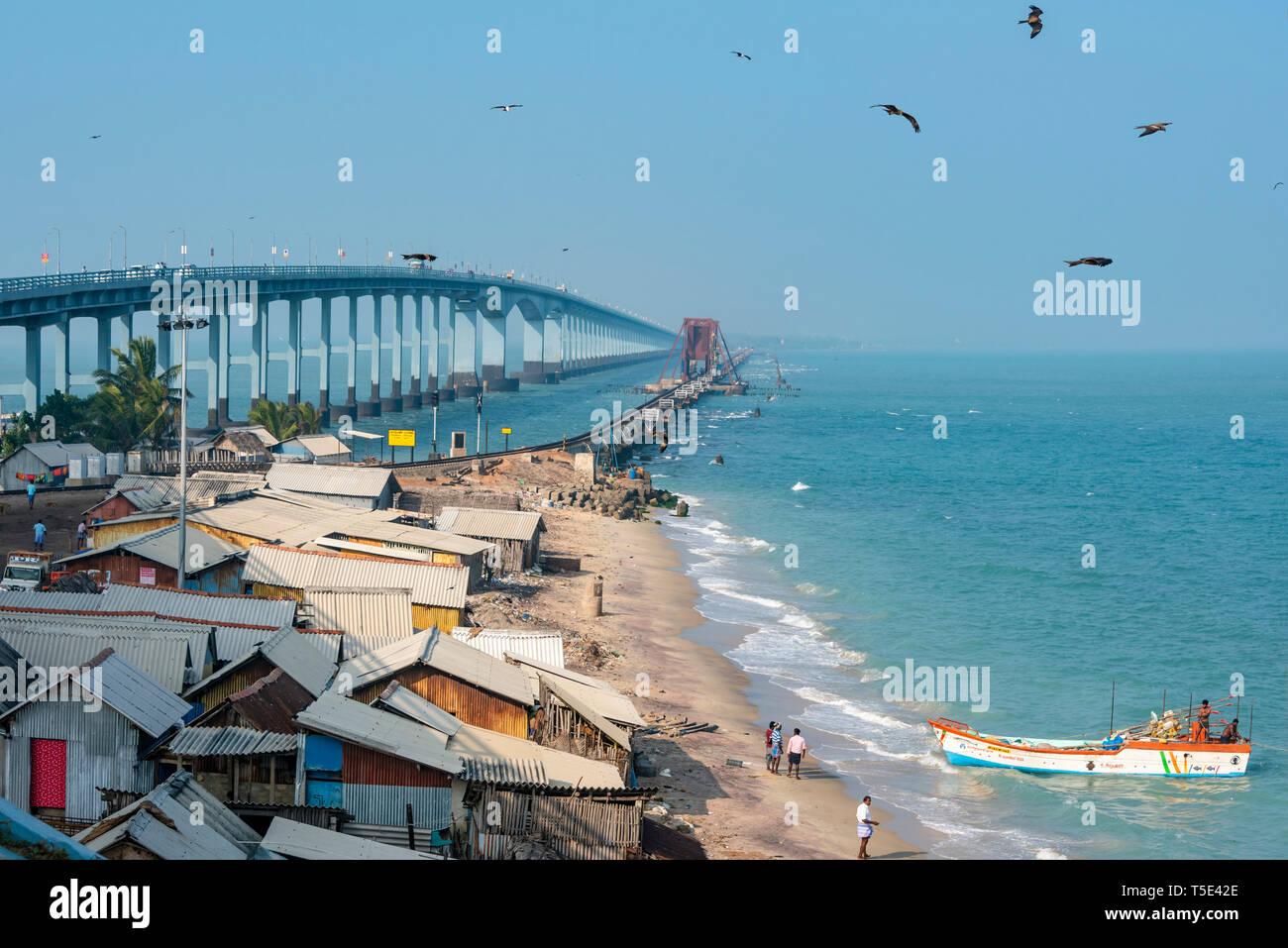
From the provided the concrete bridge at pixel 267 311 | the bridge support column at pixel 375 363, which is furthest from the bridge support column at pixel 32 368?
the bridge support column at pixel 375 363

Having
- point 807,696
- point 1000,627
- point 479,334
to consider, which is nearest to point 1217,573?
point 1000,627

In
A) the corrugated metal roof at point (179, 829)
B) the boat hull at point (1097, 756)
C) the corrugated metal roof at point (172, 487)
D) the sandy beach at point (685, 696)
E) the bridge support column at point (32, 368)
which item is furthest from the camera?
the bridge support column at point (32, 368)

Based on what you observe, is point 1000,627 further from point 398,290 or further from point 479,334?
point 479,334

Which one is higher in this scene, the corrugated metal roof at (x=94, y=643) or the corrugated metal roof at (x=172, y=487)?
the corrugated metal roof at (x=172, y=487)

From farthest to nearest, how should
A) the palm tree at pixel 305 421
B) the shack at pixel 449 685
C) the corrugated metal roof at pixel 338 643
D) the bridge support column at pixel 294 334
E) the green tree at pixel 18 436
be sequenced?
the bridge support column at pixel 294 334 < the palm tree at pixel 305 421 < the green tree at pixel 18 436 < the corrugated metal roof at pixel 338 643 < the shack at pixel 449 685

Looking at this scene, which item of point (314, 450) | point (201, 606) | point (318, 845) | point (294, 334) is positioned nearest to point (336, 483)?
point (314, 450)

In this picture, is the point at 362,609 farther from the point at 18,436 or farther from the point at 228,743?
the point at 18,436

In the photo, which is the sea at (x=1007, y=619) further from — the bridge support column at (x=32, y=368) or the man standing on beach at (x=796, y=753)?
the bridge support column at (x=32, y=368)
